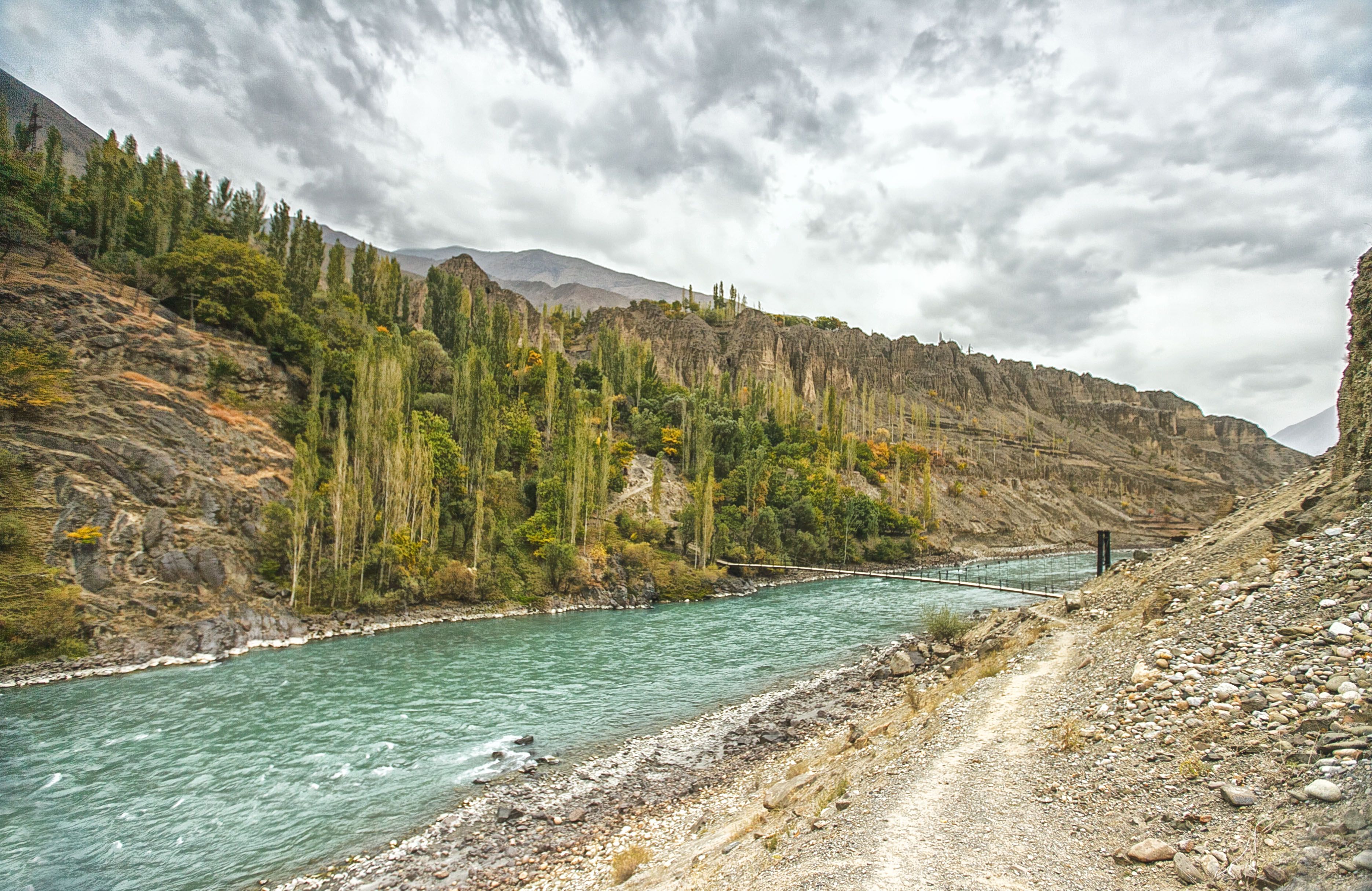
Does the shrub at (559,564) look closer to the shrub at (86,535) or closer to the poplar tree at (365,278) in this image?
the shrub at (86,535)

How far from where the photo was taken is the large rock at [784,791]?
29.7 feet

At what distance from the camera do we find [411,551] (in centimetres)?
3000

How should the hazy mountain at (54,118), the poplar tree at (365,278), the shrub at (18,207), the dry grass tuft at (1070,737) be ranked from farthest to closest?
1. the hazy mountain at (54,118)
2. the poplar tree at (365,278)
3. the shrub at (18,207)
4. the dry grass tuft at (1070,737)

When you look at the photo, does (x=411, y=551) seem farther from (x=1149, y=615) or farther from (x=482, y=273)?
(x=482, y=273)

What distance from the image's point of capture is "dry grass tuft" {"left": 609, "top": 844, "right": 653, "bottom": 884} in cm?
803

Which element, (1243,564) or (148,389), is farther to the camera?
(148,389)

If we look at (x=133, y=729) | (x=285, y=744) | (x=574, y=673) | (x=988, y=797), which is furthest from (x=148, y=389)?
(x=988, y=797)

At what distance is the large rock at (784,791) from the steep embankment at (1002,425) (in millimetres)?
58985

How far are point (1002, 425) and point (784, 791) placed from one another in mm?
115422

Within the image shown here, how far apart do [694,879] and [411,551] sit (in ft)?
89.1

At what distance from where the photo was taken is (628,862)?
827 cm

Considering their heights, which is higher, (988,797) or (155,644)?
(988,797)

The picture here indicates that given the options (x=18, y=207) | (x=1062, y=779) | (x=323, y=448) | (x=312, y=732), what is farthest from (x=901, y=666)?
(x=18, y=207)

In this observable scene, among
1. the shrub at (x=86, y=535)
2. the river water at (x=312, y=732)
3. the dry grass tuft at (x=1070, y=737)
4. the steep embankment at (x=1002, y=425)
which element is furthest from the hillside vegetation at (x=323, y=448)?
the dry grass tuft at (x=1070, y=737)
